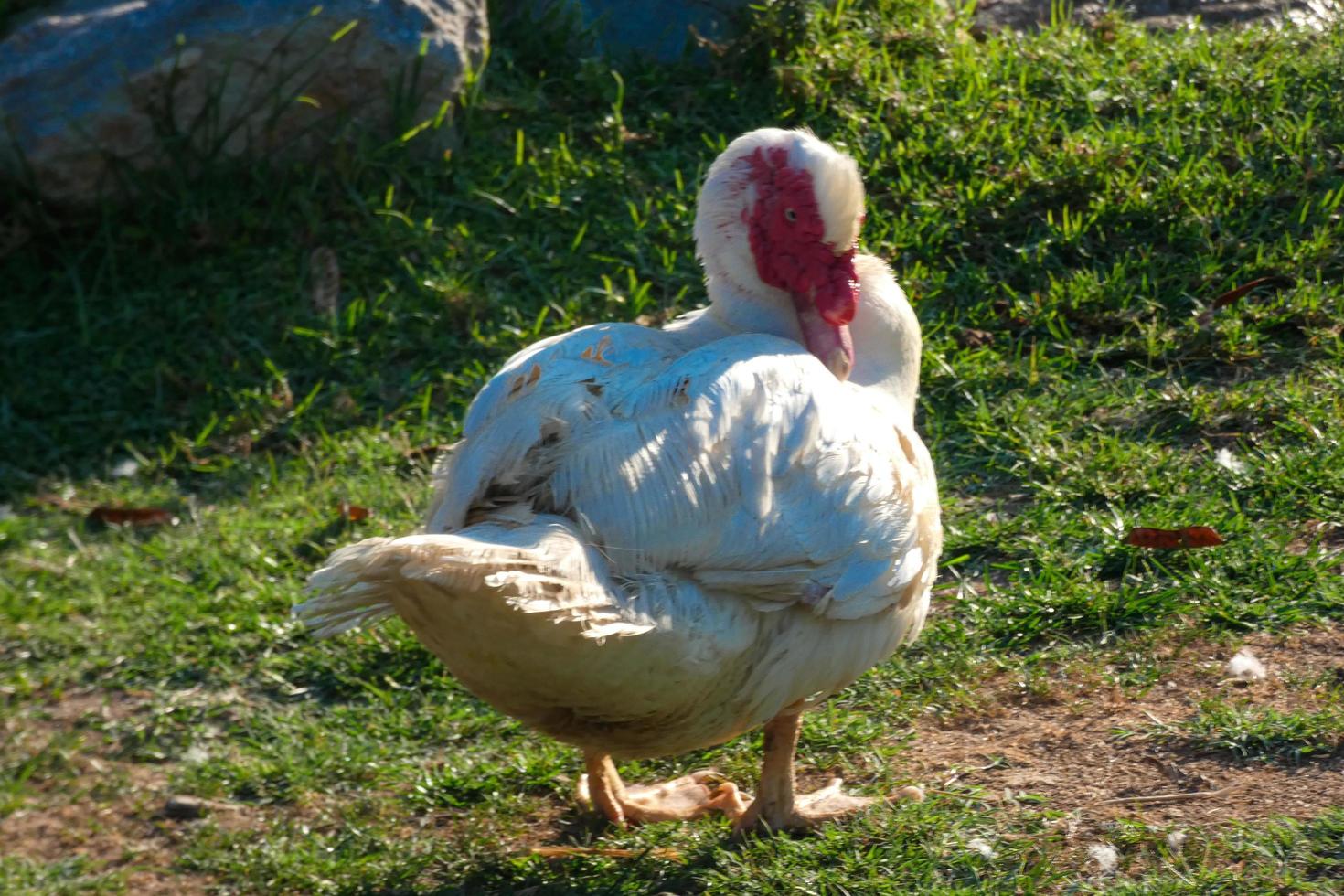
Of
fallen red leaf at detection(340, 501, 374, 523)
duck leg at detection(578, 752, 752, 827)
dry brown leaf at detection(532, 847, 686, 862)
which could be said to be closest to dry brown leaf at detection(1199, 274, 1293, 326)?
duck leg at detection(578, 752, 752, 827)

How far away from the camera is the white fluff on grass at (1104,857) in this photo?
3.28 metres

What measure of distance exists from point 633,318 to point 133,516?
6.53 ft

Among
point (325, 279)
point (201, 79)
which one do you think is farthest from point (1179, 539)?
point (201, 79)

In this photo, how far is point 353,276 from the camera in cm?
630

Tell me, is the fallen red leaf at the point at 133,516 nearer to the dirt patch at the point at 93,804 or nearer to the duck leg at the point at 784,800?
the dirt patch at the point at 93,804

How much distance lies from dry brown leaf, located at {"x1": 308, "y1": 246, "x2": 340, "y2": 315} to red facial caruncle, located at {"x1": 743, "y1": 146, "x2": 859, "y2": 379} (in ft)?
Result: 8.84

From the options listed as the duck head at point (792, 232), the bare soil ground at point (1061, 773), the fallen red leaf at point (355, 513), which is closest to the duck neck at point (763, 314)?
the duck head at point (792, 232)

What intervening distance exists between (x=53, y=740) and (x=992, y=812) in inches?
115

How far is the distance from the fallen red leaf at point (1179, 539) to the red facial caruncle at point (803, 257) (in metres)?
1.05

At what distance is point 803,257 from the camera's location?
3.97 m

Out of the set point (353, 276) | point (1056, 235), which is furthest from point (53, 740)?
point (1056, 235)

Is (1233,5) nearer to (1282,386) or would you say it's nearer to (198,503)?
(1282,386)

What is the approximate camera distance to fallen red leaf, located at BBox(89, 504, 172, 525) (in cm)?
564

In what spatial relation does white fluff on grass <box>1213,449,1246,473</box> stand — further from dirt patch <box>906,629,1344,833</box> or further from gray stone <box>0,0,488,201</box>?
gray stone <box>0,0,488,201</box>
